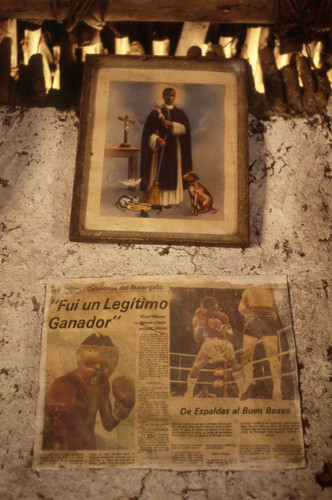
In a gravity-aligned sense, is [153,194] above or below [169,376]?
above

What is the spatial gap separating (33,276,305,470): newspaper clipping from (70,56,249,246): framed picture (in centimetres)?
17

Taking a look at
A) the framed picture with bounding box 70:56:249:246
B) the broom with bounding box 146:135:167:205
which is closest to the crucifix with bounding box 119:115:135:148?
the framed picture with bounding box 70:56:249:246

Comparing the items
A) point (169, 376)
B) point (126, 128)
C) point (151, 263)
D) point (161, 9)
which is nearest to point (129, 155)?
point (126, 128)

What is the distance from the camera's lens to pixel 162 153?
1.33 metres

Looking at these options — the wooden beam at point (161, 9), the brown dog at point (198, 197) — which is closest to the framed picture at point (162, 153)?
the brown dog at point (198, 197)

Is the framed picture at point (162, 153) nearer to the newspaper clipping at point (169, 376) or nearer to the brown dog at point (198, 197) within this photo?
the brown dog at point (198, 197)

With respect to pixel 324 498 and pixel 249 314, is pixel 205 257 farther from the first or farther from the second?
pixel 324 498

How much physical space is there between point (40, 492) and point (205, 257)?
2.73 ft

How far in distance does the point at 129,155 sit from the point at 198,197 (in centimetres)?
28

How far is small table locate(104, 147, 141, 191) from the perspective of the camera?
1.31 m

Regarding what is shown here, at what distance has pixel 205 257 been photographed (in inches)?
49.8

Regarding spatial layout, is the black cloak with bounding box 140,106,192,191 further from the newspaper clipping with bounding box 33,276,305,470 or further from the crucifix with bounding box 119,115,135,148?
the newspaper clipping with bounding box 33,276,305,470

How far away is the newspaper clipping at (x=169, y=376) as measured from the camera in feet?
3.66

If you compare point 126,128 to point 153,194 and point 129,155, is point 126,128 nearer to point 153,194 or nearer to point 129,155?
point 129,155
